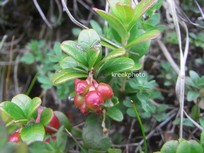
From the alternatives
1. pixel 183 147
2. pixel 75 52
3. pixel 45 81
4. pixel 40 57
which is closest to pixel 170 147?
pixel 183 147

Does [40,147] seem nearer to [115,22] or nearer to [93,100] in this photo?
[93,100]

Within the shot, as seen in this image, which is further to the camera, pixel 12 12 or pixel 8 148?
pixel 12 12

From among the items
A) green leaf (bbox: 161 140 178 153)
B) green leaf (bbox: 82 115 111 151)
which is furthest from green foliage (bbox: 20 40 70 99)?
green leaf (bbox: 161 140 178 153)

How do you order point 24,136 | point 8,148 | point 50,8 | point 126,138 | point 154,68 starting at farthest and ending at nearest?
1. point 50,8
2. point 154,68
3. point 126,138
4. point 24,136
5. point 8,148

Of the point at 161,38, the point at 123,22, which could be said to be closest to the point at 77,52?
the point at 123,22

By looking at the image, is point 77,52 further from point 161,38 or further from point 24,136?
point 161,38

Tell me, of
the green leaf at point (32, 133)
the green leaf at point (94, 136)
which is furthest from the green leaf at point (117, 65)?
the green leaf at point (32, 133)
